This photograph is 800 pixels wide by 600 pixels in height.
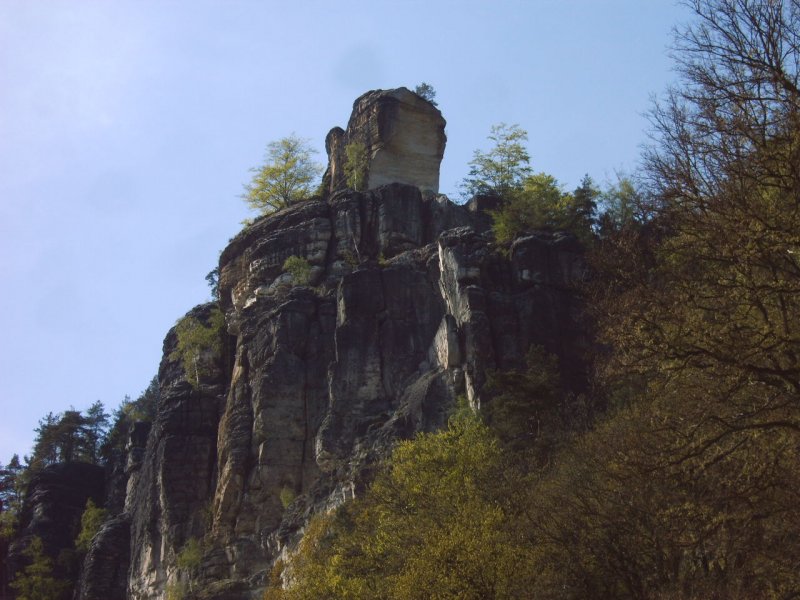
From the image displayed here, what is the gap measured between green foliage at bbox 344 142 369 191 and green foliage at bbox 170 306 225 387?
1231 centimetres

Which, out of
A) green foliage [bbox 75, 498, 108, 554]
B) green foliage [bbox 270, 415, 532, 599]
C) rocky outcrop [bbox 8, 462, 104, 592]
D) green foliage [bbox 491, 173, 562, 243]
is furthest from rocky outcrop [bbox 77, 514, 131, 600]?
green foliage [bbox 491, 173, 562, 243]

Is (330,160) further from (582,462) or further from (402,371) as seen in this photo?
(582,462)

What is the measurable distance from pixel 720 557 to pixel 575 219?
36725mm

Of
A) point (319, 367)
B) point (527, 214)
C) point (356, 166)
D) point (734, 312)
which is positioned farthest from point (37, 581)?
point (734, 312)

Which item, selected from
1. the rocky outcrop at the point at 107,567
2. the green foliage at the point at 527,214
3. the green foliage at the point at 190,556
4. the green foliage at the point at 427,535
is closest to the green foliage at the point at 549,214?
the green foliage at the point at 527,214

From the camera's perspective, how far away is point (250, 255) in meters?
64.0

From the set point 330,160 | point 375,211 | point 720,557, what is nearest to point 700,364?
point 720,557

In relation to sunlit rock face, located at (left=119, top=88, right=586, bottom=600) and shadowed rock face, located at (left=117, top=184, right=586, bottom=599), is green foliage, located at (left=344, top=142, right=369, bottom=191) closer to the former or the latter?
sunlit rock face, located at (left=119, top=88, right=586, bottom=600)

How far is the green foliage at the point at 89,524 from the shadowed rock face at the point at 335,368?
8225mm

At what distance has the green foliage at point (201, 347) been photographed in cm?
6426

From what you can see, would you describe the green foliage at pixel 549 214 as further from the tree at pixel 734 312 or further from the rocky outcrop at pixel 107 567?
the tree at pixel 734 312

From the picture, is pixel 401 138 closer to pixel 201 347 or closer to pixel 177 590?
pixel 201 347

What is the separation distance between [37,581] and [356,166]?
1336 inches

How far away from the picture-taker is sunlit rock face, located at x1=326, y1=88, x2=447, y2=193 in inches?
2692
